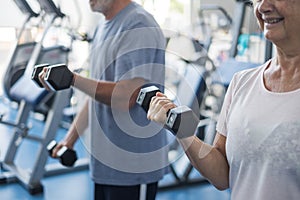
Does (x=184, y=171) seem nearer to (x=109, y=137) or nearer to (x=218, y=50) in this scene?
(x=109, y=137)

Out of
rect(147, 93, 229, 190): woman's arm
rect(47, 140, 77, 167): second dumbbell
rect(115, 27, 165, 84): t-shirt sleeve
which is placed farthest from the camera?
rect(47, 140, 77, 167): second dumbbell

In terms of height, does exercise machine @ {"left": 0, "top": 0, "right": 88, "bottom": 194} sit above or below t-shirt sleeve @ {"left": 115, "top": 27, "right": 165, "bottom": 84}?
below

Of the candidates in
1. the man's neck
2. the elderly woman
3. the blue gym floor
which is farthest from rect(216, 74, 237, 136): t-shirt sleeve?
the blue gym floor

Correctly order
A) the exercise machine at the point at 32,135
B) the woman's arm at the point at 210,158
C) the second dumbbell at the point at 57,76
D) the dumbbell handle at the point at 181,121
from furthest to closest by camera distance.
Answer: the exercise machine at the point at 32,135
the second dumbbell at the point at 57,76
the woman's arm at the point at 210,158
the dumbbell handle at the point at 181,121

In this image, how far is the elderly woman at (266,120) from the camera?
35.2 inches

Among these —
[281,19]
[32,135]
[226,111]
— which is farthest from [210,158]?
[32,135]

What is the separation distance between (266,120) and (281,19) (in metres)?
0.23

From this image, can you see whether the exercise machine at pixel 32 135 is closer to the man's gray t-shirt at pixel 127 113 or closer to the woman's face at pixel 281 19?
the man's gray t-shirt at pixel 127 113

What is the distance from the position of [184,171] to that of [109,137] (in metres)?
2.00

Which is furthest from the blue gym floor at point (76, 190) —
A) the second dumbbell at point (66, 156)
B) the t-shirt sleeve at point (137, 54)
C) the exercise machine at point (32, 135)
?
the t-shirt sleeve at point (137, 54)

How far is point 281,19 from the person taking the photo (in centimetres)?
92

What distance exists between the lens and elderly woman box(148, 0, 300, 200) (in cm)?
89

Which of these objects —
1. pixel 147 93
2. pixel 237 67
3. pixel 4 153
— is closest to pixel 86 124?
pixel 147 93

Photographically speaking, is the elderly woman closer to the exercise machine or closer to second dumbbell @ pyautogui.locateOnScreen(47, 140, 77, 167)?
second dumbbell @ pyautogui.locateOnScreen(47, 140, 77, 167)
